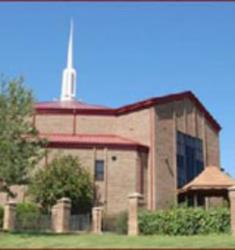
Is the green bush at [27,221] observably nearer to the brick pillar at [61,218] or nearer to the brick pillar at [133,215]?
the brick pillar at [61,218]

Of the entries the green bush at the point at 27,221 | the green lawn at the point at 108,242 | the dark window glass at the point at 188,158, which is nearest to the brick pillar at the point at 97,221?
the green bush at the point at 27,221

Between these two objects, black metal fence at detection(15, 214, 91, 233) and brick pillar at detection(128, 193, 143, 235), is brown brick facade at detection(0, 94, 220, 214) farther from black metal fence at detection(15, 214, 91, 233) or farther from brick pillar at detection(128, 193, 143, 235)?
brick pillar at detection(128, 193, 143, 235)

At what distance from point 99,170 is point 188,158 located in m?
9.05

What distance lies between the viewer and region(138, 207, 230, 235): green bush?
27.5 metres

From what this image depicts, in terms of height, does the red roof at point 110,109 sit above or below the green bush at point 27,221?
above

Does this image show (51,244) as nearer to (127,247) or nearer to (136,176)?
(127,247)

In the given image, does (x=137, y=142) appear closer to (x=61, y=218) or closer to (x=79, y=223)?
(x=79, y=223)

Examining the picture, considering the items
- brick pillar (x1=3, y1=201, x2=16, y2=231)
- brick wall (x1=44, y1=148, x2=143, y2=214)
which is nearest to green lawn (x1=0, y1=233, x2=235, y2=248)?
brick pillar (x1=3, y1=201, x2=16, y2=231)

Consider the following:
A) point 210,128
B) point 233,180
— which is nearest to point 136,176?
point 233,180

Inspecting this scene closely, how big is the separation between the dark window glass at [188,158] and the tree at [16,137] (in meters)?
21.6

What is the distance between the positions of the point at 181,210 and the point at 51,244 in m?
8.92

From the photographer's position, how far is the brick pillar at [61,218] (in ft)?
109

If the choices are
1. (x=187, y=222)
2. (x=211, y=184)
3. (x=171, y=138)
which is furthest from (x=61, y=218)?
(x=171, y=138)

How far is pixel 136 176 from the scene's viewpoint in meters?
44.8
